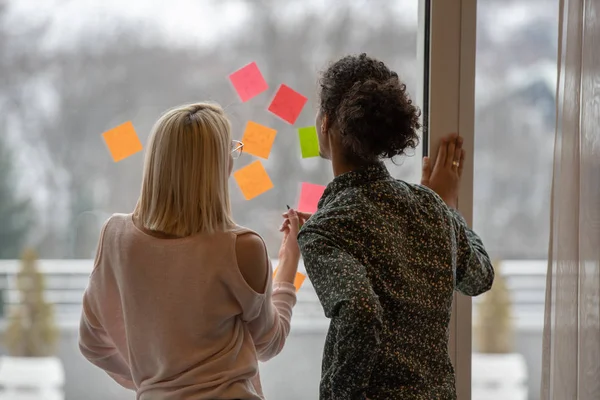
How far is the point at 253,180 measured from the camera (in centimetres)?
169

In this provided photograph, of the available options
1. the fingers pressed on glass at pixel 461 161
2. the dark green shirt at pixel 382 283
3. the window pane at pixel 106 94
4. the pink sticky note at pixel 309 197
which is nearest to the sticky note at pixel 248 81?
the window pane at pixel 106 94

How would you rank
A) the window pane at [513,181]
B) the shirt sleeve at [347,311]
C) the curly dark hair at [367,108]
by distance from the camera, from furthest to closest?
1. the window pane at [513,181]
2. the curly dark hair at [367,108]
3. the shirt sleeve at [347,311]

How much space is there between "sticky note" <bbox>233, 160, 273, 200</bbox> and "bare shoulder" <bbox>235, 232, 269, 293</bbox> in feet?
0.99

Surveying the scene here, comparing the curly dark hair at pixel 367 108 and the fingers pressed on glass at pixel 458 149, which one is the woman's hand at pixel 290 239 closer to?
the curly dark hair at pixel 367 108

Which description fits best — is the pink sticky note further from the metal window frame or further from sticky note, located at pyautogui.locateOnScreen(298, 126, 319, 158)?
the metal window frame

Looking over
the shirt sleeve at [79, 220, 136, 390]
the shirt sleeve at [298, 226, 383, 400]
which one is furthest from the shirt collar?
the shirt sleeve at [79, 220, 136, 390]

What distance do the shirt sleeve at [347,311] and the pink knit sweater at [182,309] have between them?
18cm

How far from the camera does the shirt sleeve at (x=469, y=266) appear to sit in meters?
1.46

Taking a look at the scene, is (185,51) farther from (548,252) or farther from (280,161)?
(548,252)

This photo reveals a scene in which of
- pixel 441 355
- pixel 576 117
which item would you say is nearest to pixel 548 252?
pixel 576 117

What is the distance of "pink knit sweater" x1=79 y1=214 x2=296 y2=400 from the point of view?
1.37 m

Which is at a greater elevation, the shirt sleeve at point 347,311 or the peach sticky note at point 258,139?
the peach sticky note at point 258,139

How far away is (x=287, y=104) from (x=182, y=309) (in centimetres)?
58

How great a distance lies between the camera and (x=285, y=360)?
1732 millimetres
